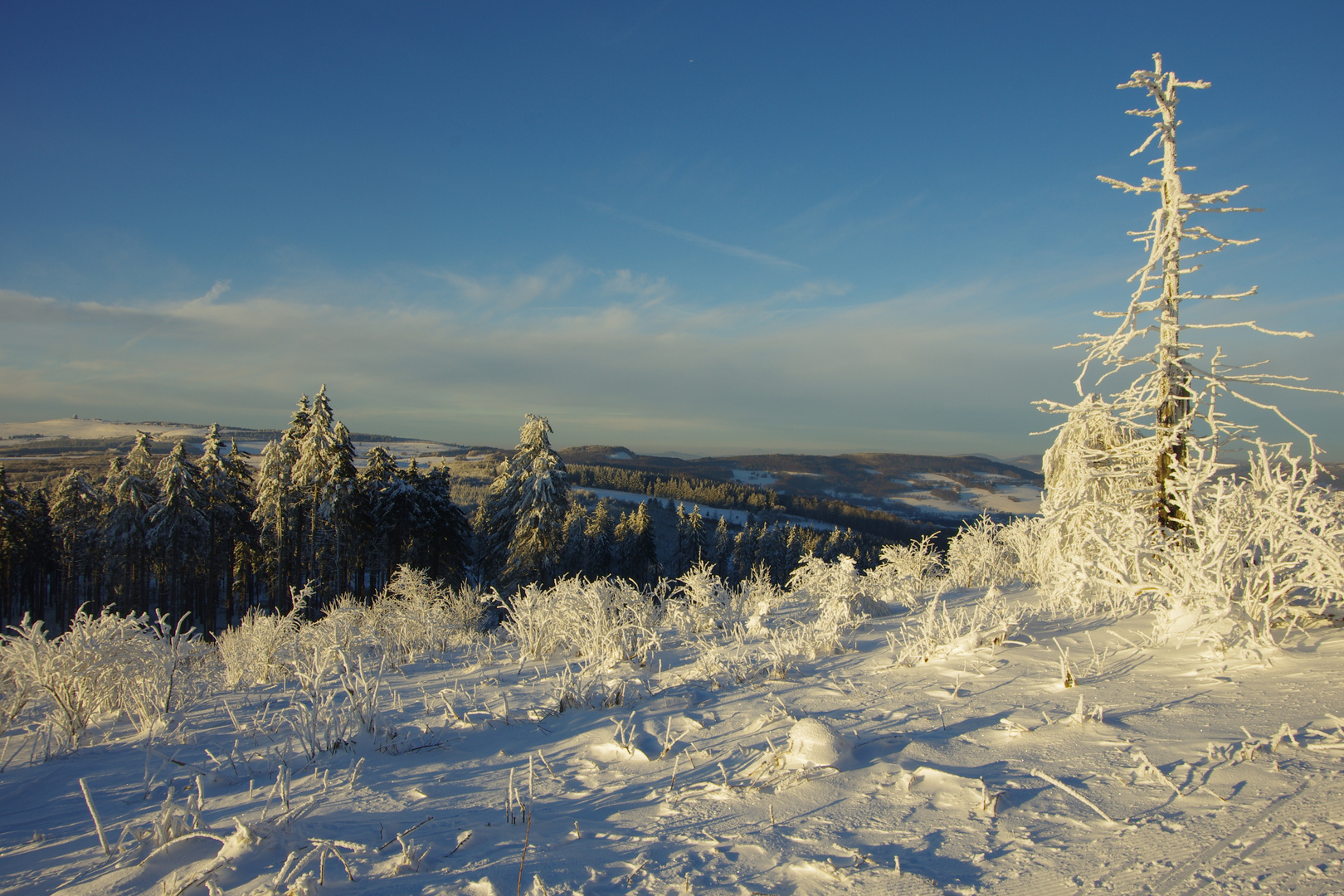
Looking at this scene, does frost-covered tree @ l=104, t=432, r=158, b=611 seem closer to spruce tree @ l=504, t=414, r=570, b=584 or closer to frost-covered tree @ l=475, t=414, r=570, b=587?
frost-covered tree @ l=475, t=414, r=570, b=587

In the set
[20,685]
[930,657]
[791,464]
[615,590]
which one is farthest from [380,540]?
[791,464]

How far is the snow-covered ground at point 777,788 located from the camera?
7.06 ft

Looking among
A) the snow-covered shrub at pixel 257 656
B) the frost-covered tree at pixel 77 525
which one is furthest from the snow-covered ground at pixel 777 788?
the frost-covered tree at pixel 77 525

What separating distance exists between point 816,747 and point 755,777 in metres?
0.38

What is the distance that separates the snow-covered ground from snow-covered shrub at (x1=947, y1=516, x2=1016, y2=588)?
648cm

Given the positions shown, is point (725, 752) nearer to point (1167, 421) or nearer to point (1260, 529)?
point (1260, 529)

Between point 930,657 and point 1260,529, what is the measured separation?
2.66m

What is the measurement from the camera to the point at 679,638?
734 cm

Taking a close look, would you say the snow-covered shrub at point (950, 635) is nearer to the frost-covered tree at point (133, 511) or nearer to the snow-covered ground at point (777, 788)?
the snow-covered ground at point (777, 788)

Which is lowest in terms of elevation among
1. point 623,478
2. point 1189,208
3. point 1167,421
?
point 623,478

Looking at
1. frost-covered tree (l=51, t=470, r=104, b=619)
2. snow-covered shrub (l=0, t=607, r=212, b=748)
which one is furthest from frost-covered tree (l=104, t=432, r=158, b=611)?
snow-covered shrub (l=0, t=607, r=212, b=748)

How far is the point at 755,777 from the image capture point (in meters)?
3.00

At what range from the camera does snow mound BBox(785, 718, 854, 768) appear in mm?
3107

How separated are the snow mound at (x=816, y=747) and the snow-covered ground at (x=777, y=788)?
0.04 ft
